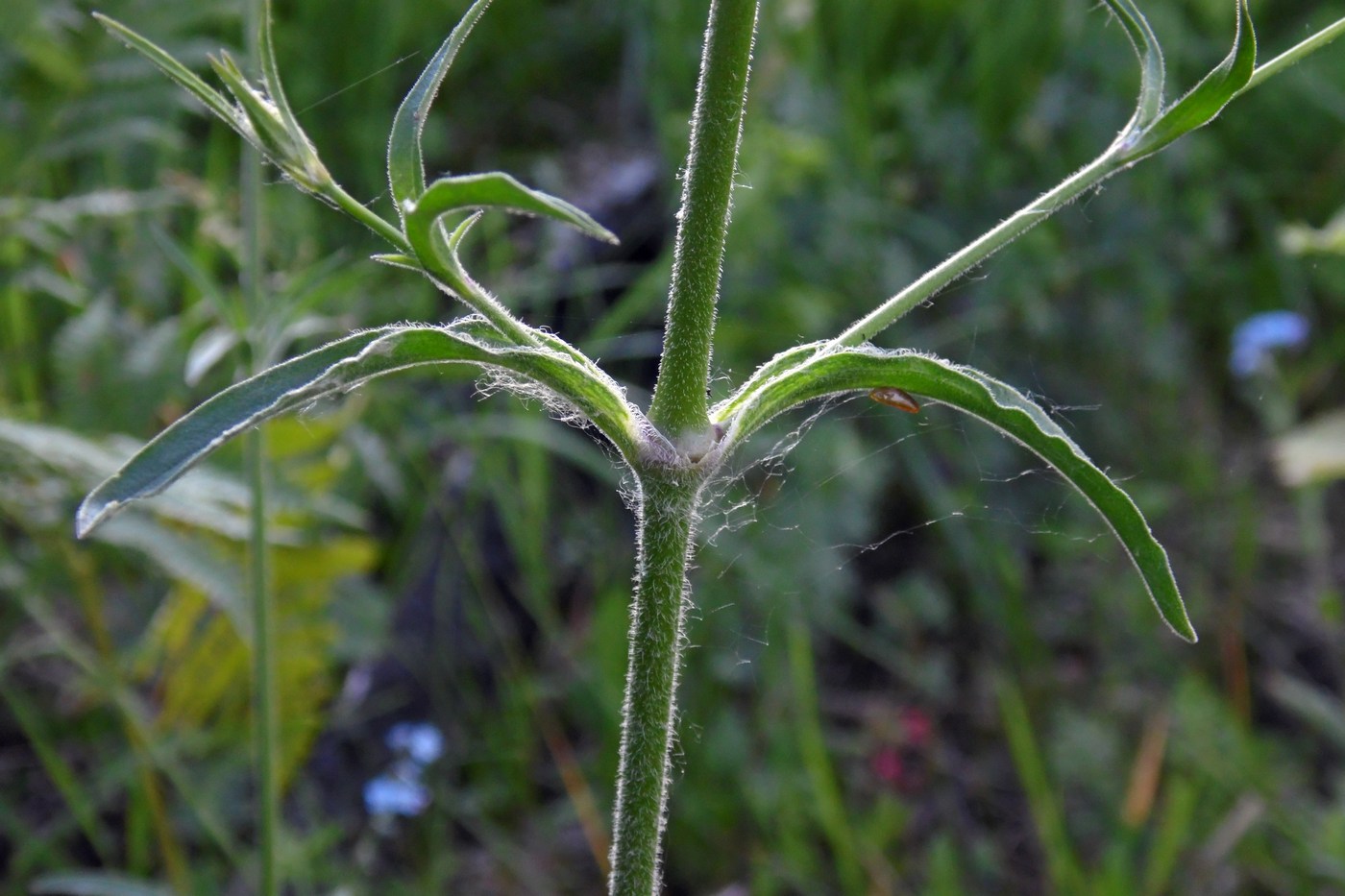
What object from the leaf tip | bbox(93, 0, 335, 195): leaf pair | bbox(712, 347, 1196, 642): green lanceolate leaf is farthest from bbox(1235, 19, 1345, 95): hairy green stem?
the leaf tip

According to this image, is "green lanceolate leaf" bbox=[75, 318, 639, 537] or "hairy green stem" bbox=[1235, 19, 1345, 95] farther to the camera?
"hairy green stem" bbox=[1235, 19, 1345, 95]

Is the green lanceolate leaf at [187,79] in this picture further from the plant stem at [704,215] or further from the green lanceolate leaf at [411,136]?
the plant stem at [704,215]

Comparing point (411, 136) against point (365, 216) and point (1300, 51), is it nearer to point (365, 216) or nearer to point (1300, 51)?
point (365, 216)

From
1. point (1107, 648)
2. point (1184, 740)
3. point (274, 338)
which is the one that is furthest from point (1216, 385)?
point (274, 338)

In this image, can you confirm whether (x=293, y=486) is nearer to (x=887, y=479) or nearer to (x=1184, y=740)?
(x=887, y=479)

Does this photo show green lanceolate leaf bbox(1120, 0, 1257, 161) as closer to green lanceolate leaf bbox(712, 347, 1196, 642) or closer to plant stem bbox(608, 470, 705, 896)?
green lanceolate leaf bbox(712, 347, 1196, 642)

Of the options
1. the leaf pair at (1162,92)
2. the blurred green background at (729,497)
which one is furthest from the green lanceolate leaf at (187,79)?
the leaf pair at (1162,92)

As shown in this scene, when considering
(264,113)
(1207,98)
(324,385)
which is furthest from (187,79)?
(1207,98)
